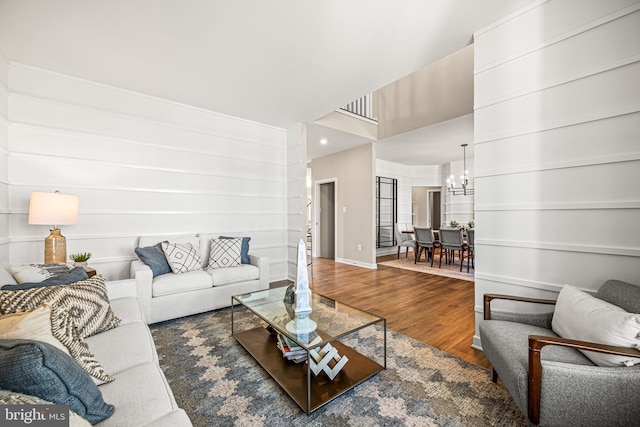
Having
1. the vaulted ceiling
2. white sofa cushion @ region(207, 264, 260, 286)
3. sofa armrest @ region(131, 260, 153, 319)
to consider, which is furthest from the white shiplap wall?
sofa armrest @ region(131, 260, 153, 319)

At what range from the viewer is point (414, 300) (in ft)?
11.3

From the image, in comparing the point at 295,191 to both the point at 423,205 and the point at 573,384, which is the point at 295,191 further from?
the point at 423,205

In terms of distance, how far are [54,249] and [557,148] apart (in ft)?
13.6

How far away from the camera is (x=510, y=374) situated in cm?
130

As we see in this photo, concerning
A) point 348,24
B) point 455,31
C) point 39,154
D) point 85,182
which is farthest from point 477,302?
point 39,154

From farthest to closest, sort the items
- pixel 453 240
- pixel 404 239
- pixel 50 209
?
pixel 404 239, pixel 453 240, pixel 50 209

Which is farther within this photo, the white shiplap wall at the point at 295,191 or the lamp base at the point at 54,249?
the white shiplap wall at the point at 295,191

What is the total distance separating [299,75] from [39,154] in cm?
279

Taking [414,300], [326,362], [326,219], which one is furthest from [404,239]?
[326,362]

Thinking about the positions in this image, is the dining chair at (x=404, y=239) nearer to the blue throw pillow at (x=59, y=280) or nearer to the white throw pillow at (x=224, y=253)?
the white throw pillow at (x=224, y=253)

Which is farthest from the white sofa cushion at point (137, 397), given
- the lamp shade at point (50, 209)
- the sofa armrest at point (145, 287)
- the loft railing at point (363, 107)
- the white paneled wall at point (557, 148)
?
the loft railing at point (363, 107)

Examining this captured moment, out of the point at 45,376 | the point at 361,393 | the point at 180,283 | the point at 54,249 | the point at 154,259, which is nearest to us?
the point at 45,376

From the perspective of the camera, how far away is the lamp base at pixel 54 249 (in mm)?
2389

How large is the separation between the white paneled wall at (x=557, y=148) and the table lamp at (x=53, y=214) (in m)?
3.60
